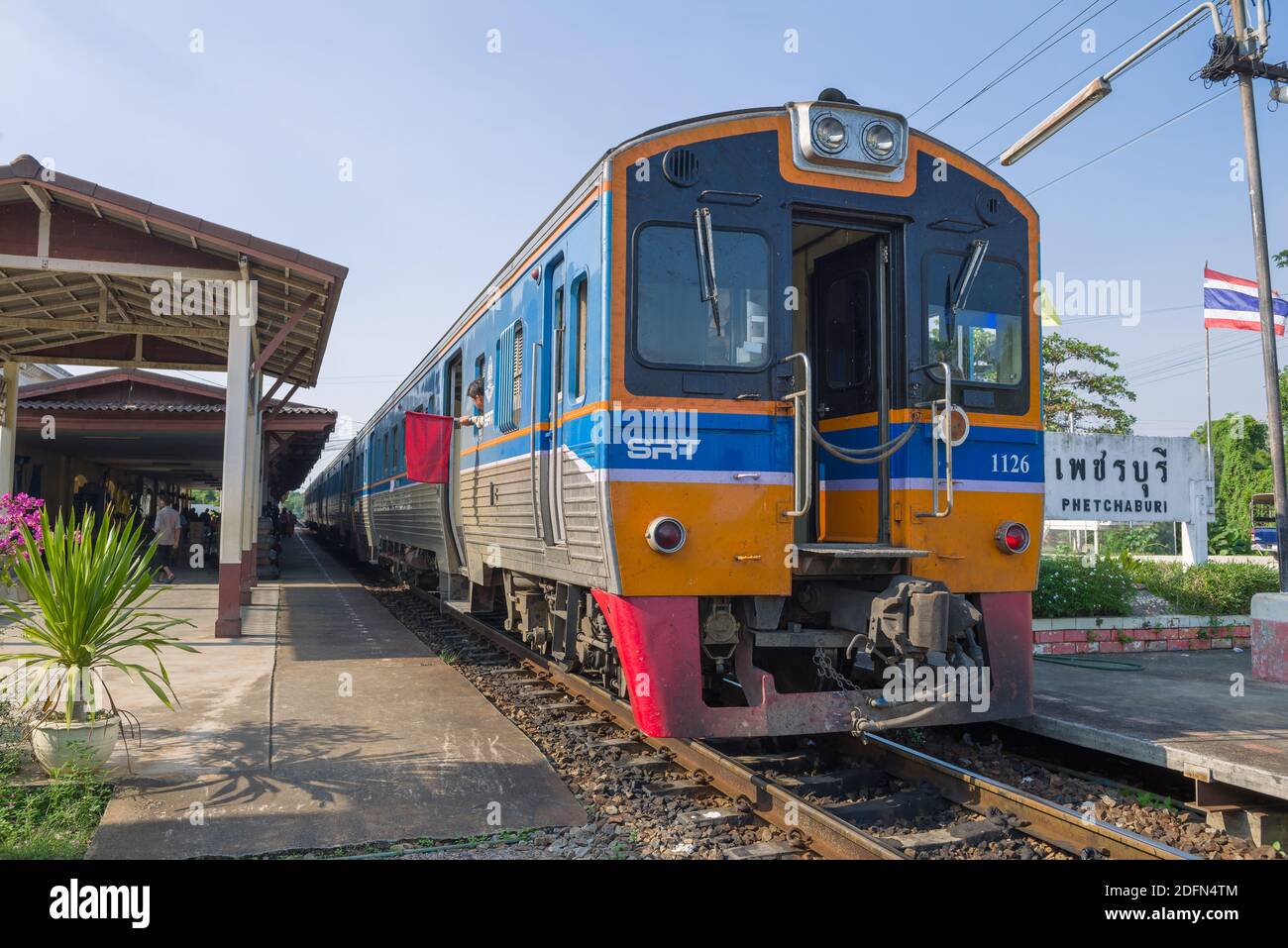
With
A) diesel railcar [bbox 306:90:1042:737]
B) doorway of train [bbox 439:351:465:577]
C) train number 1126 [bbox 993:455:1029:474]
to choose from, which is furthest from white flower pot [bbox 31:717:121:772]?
train number 1126 [bbox 993:455:1029:474]

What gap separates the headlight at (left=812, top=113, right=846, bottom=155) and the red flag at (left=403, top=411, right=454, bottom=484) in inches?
222

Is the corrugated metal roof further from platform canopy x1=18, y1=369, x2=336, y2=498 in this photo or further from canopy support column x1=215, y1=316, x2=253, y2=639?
canopy support column x1=215, y1=316, x2=253, y2=639

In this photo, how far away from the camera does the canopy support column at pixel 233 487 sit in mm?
10141

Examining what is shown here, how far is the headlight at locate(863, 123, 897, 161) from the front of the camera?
5.65 metres

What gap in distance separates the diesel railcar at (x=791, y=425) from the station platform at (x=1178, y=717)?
62 centimetres

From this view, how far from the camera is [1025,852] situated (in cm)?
436

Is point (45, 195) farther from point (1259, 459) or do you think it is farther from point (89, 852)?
point (1259, 459)

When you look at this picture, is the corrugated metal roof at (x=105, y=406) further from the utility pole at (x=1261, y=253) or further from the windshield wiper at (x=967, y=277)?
the utility pole at (x=1261, y=253)

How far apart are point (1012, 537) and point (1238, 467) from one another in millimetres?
42099

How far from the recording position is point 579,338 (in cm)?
586

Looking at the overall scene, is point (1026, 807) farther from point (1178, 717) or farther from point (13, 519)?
point (13, 519)

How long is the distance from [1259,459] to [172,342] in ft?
139
